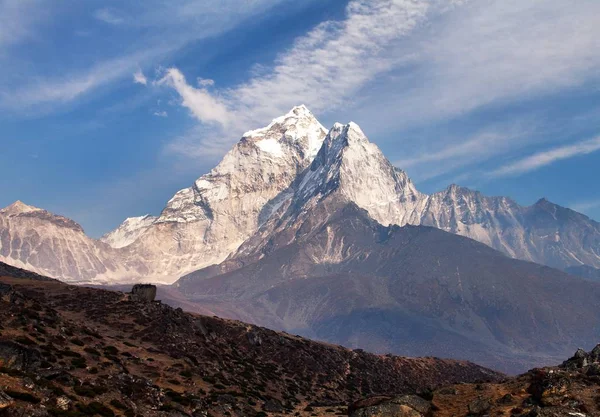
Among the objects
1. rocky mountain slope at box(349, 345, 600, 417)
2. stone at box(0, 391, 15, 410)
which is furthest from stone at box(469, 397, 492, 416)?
stone at box(0, 391, 15, 410)

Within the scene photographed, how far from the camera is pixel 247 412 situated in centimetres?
8738

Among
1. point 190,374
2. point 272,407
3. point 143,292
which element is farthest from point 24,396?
point 143,292

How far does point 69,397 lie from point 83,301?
7342 centimetres

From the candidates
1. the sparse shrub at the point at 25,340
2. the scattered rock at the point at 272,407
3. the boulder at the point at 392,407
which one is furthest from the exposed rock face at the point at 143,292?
the boulder at the point at 392,407

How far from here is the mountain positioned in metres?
64.9

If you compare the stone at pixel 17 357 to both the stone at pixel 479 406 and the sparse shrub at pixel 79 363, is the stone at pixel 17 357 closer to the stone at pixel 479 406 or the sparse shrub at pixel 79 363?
the sparse shrub at pixel 79 363

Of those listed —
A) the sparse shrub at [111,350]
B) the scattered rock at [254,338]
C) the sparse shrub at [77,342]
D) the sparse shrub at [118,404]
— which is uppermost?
the scattered rock at [254,338]

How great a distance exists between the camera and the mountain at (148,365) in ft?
213

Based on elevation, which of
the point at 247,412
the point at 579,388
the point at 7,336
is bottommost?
the point at 247,412

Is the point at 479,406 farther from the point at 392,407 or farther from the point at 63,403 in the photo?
the point at 63,403

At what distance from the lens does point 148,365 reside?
94.6 m

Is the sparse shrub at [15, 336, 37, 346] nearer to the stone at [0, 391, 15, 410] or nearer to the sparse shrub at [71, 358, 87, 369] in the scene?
the sparse shrub at [71, 358, 87, 369]

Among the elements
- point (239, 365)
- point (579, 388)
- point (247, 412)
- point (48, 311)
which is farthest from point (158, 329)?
point (579, 388)

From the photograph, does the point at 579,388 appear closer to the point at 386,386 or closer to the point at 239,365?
the point at 239,365
